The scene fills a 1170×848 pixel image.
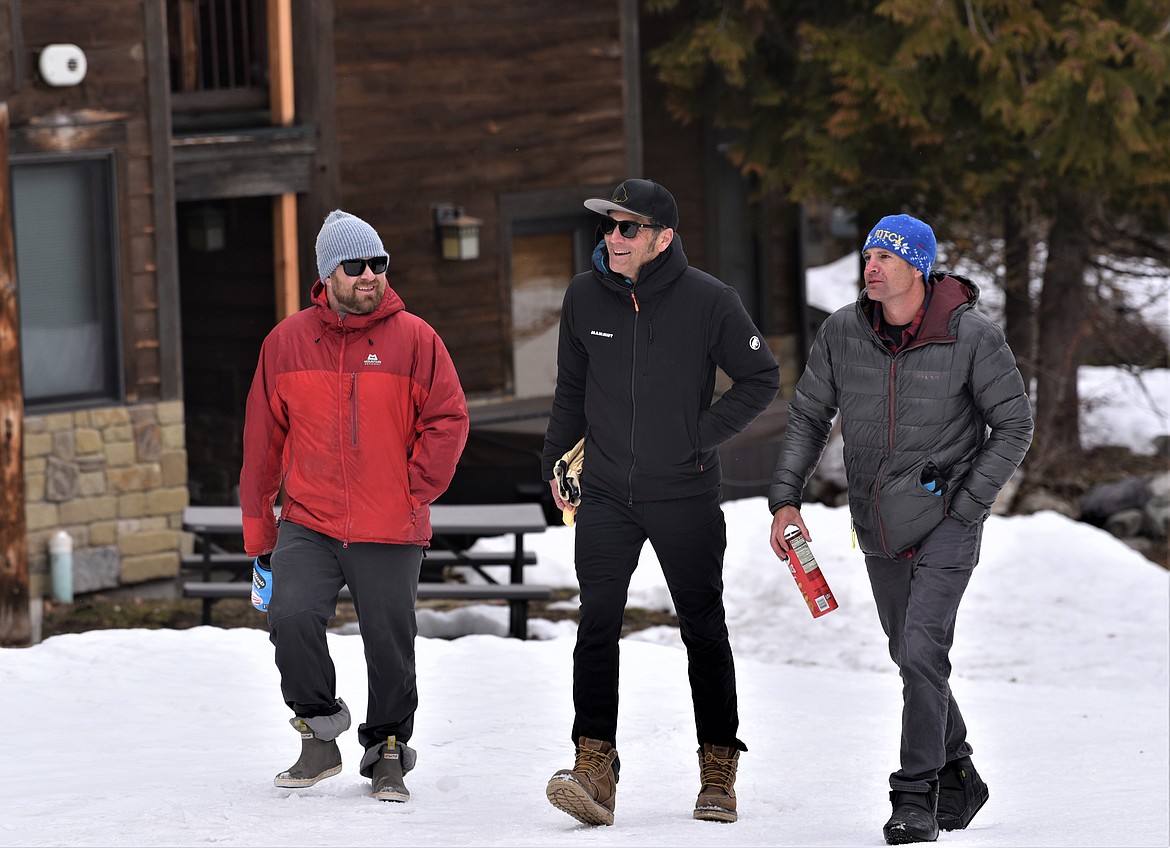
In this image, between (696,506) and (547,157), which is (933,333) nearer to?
(696,506)

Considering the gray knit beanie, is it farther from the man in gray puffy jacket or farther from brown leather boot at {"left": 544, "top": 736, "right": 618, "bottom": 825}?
brown leather boot at {"left": 544, "top": 736, "right": 618, "bottom": 825}

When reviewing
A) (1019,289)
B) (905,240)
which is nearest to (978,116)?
(1019,289)

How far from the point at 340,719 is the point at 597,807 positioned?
856 mm

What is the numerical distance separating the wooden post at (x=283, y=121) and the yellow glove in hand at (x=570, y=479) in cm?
835

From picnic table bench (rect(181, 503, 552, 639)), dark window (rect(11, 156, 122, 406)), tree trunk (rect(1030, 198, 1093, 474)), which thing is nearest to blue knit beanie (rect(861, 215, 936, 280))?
picnic table bench (rect(181, 503, 552, 639))

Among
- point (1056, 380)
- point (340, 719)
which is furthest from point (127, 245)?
point (1056, 380)

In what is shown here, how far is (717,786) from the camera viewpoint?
18.5ft

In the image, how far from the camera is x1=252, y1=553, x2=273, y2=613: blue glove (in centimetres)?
558

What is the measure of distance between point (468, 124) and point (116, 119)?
393 centimetres

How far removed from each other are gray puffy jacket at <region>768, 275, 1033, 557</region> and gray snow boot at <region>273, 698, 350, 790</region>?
153 cm

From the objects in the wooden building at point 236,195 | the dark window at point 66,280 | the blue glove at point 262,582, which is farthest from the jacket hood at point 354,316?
the dark window at point 66,280

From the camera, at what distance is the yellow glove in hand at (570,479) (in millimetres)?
5613

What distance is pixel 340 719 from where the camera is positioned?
563 cm

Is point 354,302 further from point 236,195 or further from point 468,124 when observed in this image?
point 468,124
